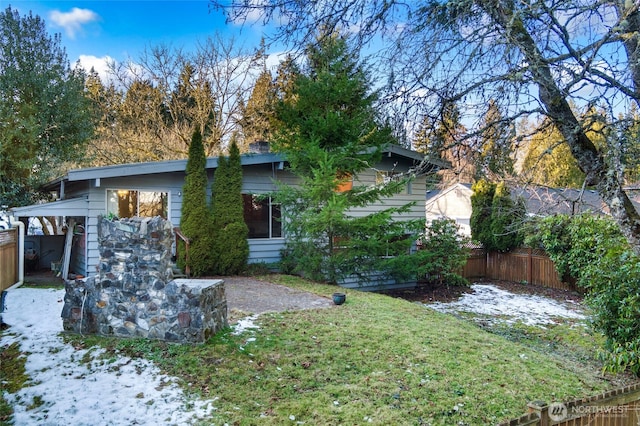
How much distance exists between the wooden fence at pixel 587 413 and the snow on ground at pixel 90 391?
2.59m

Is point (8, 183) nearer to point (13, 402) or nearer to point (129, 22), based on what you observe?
point (129, 22)

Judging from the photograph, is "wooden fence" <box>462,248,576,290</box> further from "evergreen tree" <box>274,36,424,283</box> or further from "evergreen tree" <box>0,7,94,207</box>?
"evergreen tree" <box>0,7,94,207</box>

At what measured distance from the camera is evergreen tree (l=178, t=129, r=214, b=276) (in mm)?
9273

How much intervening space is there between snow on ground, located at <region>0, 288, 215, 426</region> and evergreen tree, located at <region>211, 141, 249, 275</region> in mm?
4449

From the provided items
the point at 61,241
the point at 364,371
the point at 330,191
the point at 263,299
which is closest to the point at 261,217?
the point at 330,191

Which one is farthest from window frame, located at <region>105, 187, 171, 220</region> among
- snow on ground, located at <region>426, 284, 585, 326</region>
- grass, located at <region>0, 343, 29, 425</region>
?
snow on ground, located at <region>426, 284, 585, 326</region>

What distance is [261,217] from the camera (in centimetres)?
1074

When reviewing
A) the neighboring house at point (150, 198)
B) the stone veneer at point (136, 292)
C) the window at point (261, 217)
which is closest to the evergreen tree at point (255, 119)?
the neighboring house at point (150, 198)

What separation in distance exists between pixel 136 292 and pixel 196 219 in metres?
4.26

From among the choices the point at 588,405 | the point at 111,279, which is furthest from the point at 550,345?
the point at 111,279

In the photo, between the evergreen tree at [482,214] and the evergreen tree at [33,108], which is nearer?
the evergreen tree at [33,108]

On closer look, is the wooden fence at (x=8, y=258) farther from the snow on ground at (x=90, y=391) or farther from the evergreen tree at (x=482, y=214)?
the evergreen tree at (x=482, y=214)

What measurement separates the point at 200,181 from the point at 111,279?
443cm

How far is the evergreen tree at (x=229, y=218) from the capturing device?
9.59 metres
